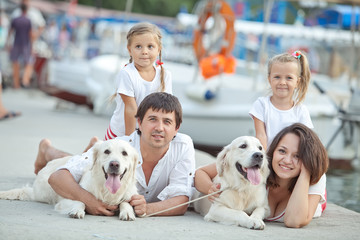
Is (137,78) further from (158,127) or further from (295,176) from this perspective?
(295,176)

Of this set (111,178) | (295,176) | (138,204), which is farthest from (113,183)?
(295,176)

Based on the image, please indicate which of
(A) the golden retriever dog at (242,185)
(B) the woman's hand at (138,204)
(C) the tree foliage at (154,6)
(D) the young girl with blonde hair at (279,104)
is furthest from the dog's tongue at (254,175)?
(C) the tree foliage at (154,6)

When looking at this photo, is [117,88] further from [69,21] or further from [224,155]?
[69,21]

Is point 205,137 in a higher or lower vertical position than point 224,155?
lower

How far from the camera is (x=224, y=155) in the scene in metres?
5.09

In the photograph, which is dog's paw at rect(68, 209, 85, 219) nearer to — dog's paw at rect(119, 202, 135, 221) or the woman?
dog's paw at rect(119, 202, 135, 221)

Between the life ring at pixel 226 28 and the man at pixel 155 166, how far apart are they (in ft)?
24.0

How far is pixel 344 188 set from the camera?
9609mm

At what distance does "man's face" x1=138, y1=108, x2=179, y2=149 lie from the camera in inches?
201

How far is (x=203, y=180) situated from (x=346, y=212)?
166cm

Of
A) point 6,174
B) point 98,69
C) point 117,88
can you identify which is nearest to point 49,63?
point 98,69

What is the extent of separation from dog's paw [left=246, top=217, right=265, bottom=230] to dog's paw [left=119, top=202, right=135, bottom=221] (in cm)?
91

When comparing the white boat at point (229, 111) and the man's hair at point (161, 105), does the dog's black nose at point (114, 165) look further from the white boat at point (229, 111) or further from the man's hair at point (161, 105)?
the white boat at point (229, 111)

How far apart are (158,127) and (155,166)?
46cm
